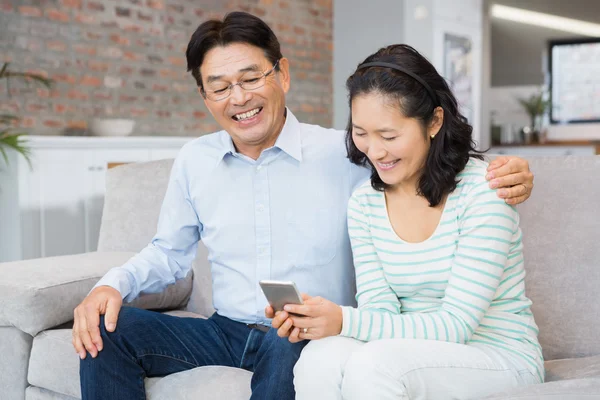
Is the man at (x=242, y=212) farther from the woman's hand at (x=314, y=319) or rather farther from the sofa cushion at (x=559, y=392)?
the sofa cushion at (x=559, y=392)

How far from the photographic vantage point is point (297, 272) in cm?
179

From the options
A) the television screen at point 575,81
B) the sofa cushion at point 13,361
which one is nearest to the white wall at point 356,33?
the television screen at point 575,81

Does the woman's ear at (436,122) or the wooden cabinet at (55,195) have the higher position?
the woman's ear at (436,122)

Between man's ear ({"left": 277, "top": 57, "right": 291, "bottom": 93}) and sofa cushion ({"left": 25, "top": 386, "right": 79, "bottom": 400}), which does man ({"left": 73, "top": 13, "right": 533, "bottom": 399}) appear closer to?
man's ear ({"left": 277, "top": 57, "right": 291, "bottom": 93})

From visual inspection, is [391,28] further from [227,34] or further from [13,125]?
[227,34]

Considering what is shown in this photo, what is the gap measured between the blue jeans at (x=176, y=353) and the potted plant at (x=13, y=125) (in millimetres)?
2313

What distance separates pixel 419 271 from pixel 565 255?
51cm

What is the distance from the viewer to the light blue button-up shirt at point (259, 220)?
1809mm

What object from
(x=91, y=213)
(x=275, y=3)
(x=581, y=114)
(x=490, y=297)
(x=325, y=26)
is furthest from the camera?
(x=581, y=114)

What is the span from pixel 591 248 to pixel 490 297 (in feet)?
1.65

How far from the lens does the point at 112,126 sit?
15.3 ft

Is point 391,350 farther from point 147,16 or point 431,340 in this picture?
point 147,16

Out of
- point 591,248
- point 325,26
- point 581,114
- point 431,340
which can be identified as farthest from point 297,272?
point 581,114

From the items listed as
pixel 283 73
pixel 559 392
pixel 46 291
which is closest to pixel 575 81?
pixel 283 73
